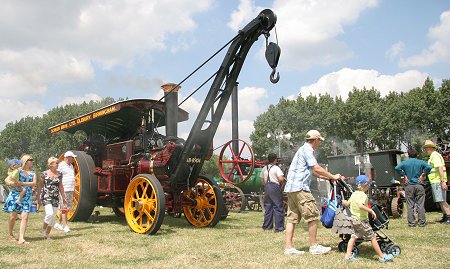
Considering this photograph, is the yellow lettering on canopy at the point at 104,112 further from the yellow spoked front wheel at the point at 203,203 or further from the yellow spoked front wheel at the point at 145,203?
the yellow spoked front wheel at the point at 203,203

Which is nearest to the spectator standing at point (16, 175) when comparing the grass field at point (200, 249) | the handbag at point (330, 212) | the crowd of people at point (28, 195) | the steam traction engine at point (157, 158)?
the crowd of people at point (28, 195)

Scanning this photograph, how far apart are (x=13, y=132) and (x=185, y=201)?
47960 mm

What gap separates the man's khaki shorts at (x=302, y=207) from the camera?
497 centimetres

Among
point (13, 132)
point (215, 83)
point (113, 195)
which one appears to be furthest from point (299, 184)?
point (13, 132)

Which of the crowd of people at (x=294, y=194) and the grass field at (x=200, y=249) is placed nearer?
Answer: the grass field at (x=200, y=249)

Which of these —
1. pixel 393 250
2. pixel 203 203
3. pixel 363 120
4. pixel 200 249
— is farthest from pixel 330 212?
pixel 363 120

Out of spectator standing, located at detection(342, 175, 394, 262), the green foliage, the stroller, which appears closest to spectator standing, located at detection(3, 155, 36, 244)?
the stroller

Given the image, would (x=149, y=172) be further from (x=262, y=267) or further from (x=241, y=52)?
(x=262, y=267)

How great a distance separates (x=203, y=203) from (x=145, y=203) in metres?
1.41

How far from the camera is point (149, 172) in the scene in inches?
308

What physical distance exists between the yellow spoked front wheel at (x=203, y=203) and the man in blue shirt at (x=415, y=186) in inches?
139

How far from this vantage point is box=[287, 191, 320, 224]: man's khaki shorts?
4.97 meters

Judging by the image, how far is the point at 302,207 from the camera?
198 inches

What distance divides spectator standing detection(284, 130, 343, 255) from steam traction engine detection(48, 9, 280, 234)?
227 centimetres
